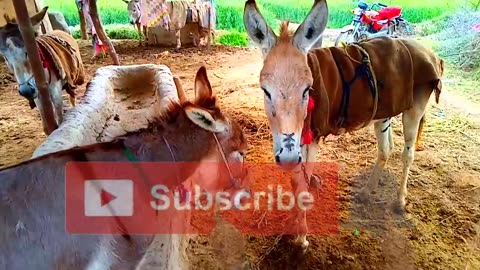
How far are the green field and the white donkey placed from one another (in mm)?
5046

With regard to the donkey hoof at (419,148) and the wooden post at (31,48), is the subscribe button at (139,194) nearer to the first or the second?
the wooden post at (31,48)

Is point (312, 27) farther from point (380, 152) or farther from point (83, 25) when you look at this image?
point (83, 25)

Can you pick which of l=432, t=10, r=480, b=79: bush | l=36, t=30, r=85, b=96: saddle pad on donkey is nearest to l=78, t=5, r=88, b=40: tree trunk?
l=36, t=30, r=85, b=96: saddle pad on donkey

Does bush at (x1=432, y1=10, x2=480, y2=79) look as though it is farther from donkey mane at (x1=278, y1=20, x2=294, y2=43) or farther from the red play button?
the red play button

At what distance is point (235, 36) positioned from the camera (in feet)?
37.1

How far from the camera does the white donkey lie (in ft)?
14.0

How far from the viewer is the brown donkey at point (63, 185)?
183 cm

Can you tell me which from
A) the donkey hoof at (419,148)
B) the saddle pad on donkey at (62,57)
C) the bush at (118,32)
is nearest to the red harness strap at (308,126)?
the donkey hoof at (419,148)

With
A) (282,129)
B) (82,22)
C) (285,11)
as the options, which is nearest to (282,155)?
(282,129)

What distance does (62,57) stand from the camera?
485 cm

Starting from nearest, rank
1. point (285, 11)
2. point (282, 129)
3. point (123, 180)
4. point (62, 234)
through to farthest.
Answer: point (62, 234), point (123, 180), point (282, 129), point (285, 11)

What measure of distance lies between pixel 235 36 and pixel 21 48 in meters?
7.63

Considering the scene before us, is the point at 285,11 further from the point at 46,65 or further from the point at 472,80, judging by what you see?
the point at 46,65

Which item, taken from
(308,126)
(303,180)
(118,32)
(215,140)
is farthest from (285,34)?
(118,32)
